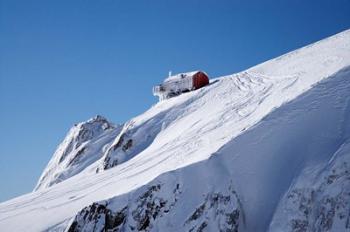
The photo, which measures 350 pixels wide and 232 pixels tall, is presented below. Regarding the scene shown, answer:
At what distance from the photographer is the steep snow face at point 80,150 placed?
56.8 metres

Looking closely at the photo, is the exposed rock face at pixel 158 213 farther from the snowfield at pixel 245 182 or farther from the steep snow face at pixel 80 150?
the steep snow face at pixel 80 150

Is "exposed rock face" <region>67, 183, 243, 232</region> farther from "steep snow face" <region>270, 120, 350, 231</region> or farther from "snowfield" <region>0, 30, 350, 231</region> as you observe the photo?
"steep snow face" <region>270, 120, 350, 231</region>

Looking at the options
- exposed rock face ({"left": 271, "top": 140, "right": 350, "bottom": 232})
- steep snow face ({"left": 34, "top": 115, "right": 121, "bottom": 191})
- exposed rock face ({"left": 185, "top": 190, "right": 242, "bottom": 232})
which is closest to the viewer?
→ exposed rock face ({"left": 271, "top": 140, "right": 350, "bottom": 232})

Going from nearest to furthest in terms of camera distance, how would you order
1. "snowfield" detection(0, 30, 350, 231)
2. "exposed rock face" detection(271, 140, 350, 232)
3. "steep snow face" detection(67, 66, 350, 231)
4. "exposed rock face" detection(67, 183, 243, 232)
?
"exposed rock face" detection(271, 140, 350, 232)
"steep snow face" detection(67, 66, 350, 231)
"snowfield" detection(0, 30, 350, 231)
"exposed rock face" detection(67, 183, 243, 232)

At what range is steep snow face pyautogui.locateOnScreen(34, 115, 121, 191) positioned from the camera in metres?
56.8

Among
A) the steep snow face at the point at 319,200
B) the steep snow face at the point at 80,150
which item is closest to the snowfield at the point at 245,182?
the steep snow face at the point at 319,200

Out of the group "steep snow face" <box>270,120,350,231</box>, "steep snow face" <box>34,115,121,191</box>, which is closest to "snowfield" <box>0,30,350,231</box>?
"steep snow face" <box>270,120,350,231</box>

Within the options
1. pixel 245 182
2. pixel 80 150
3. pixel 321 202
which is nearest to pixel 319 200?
pixel 321 202

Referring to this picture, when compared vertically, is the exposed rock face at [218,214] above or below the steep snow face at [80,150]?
below

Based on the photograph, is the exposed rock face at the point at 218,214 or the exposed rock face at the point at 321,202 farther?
the exposed rock face at the point at 218,214

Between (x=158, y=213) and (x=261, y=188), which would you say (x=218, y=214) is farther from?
(x=158, y=213)

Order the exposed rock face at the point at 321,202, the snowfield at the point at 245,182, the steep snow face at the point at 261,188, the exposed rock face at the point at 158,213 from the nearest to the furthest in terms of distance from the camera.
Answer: the exposed rock face at the point at 321,202
the steep snow face at the point at 261,188
the snowfield at the point at 245,182
the exposed rock face at the point at 158,213

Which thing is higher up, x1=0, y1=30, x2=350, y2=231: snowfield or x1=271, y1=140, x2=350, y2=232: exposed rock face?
x1=0, y1=30, x2=350, y2=231: snowfield

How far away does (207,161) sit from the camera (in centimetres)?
2153
